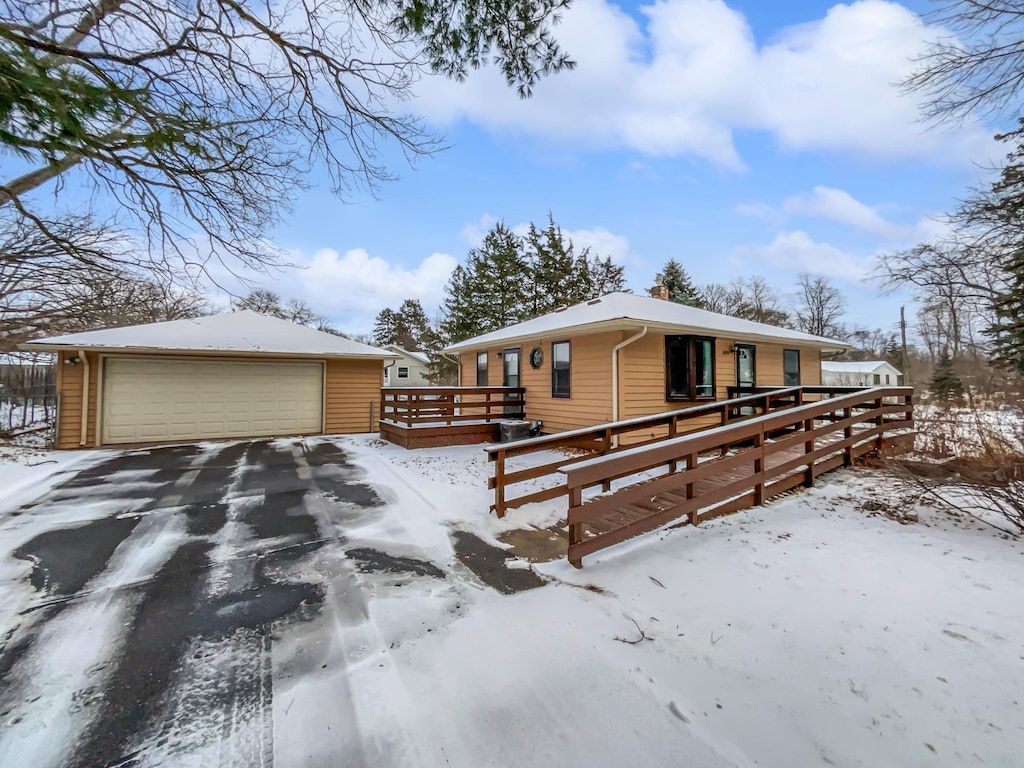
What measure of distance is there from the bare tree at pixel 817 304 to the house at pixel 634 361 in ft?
85.5

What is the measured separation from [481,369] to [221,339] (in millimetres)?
6978

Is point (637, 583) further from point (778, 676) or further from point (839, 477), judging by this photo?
point (839, 477)

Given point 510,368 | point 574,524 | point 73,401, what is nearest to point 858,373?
point 510,368

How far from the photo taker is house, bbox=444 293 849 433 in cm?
834

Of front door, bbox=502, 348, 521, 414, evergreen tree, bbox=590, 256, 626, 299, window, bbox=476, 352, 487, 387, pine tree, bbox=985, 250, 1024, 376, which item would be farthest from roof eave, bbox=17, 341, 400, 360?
evergreen tree, bbox=590, 256, 626, 299

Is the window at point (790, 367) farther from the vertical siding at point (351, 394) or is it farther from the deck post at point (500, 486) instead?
the vertical siding at point (351, 394)

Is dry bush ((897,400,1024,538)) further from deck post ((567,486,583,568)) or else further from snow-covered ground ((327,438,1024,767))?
deck post ((567,486,583,568))

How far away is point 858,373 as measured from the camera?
33.1 m

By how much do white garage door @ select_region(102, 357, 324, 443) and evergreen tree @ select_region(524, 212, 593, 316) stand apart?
14156 millimetres

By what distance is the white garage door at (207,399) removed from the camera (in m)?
9.78

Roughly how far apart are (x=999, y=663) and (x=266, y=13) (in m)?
7.42

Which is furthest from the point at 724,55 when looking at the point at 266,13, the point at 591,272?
the point at 591,272

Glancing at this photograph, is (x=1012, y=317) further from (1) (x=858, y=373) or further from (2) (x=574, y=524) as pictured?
(1) (x=858, y=373)

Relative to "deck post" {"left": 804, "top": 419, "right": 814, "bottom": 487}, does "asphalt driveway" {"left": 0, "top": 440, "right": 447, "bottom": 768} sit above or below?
below
